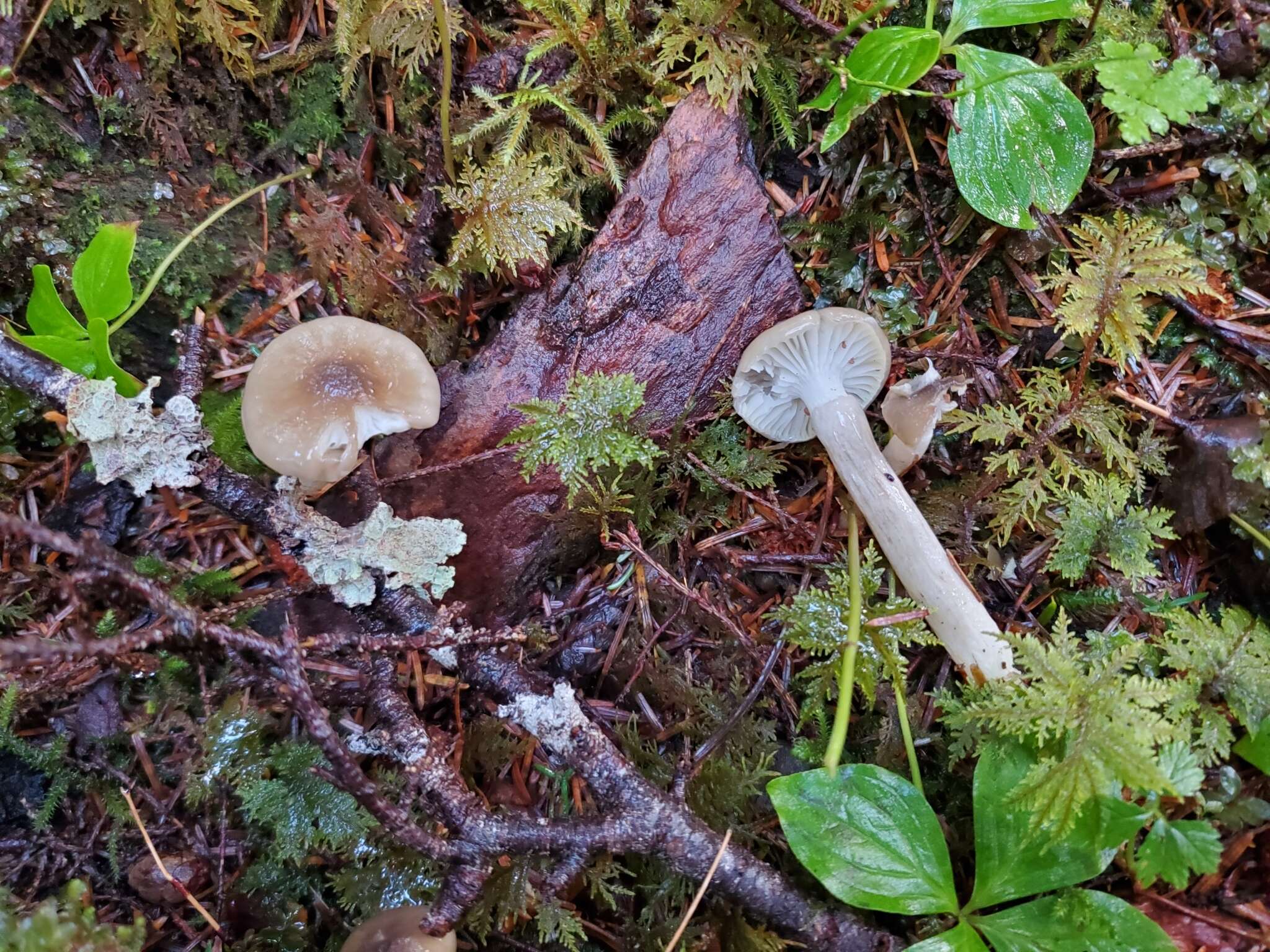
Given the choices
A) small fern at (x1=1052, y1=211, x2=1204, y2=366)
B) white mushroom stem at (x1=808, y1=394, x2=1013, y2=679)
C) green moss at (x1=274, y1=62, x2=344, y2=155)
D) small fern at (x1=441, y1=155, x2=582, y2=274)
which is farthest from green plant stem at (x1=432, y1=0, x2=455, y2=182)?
small fern at (x1=1052, y1=211, x2=1204, y2=366)

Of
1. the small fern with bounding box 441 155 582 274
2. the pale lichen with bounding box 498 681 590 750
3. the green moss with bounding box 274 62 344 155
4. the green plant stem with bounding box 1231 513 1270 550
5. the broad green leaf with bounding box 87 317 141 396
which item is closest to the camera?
the pale lichen with bounding box 498 681 590 750

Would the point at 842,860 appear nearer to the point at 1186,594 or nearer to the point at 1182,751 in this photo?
the point at 1182,751

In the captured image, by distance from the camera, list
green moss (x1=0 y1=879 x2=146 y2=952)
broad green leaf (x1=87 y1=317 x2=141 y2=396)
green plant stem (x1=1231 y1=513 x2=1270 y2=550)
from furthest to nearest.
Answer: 1. green plant stem (x1=1231 y1=513 x2=1270 y2=550)
2. broad green leaf (x1=87 y1=317 x2=141 y2=396)
3. green moss (x1=0 y1=879 x2=146 y2=952)

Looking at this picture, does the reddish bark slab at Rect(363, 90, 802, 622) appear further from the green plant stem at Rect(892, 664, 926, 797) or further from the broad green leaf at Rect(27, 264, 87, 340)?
the green plant stem at Rect(892, 664, 926, 797)

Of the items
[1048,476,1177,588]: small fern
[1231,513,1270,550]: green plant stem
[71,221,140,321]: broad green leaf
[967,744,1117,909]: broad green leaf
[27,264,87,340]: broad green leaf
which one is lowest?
[967,744,1117,909]: broad green leaf

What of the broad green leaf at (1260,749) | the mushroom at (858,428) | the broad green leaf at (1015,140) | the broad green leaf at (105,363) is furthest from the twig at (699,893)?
the broad green leaf at (105,363)

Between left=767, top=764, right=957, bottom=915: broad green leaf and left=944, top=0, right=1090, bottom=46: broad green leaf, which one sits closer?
left=767, top=764, right=957, bottom=915: broad green leaf
